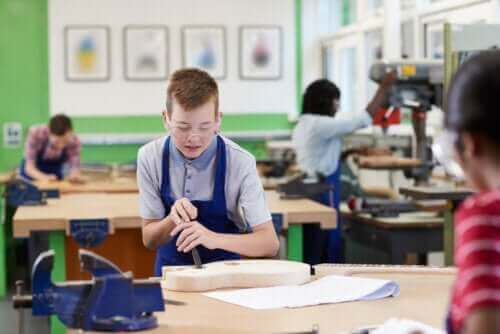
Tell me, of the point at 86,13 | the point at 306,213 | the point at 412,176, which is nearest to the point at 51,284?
the point at 306,213

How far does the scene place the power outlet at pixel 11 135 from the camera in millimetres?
9836

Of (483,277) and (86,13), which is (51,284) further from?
(86,13)

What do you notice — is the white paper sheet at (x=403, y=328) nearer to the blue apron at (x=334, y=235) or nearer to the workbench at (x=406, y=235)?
the workbench at (x=406, y=235)

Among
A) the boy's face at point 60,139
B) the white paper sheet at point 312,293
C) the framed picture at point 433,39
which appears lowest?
the white paper sheet at point 312,293

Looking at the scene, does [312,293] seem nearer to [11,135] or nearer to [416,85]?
[416,85]

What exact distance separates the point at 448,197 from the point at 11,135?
6550 millimetres

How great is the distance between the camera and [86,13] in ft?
32.5

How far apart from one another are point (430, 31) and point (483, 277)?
6.52 meters

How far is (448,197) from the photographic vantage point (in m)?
4.30

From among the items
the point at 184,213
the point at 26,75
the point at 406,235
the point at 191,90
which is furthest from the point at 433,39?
the point at 184,213

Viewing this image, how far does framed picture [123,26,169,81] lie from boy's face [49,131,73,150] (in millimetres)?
2529

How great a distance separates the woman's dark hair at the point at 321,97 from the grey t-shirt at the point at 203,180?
340 centimetres

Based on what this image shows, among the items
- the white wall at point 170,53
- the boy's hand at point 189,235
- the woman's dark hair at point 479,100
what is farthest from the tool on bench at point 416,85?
the white wall at point 170,53

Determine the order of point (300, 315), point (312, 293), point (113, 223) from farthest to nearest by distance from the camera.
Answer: point (113, 223), point (312, 293), point (300, 315)
